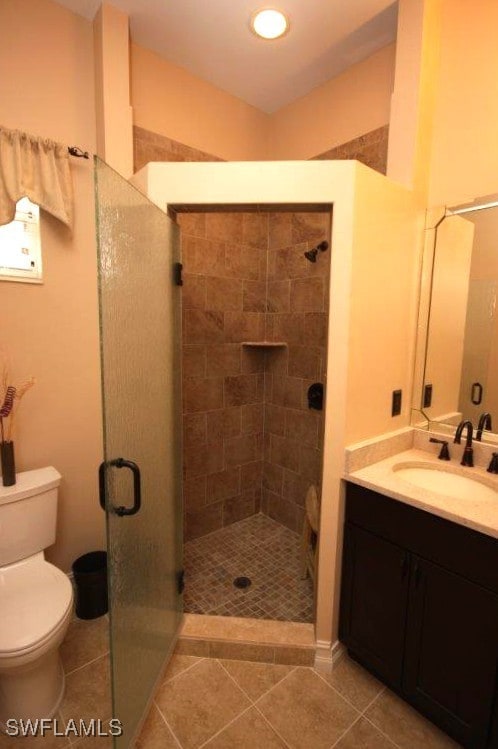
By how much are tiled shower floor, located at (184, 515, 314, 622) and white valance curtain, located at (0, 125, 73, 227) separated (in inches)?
85.6

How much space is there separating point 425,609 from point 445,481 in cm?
55

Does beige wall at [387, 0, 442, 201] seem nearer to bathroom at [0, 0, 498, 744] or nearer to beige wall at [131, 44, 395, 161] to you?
bathroom at [0, 0, 498, 744]

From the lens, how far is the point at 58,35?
1.79 m

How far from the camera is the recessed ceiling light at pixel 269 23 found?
1783mm

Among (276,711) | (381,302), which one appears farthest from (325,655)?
(381,302)

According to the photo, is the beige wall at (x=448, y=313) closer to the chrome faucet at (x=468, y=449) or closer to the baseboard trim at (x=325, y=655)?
the chrome faucet at (x=468, y=449)

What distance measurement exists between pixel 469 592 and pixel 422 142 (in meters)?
1.96

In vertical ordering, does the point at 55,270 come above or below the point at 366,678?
above

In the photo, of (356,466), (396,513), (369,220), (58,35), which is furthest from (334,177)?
(58,35)

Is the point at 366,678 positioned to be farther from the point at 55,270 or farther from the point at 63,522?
the point at 55,270

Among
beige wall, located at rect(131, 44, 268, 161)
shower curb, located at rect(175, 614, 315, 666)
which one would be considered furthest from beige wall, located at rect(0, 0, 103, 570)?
shower curb, located at rect(175, 614, 315, 666)

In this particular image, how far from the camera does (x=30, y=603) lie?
1.44 m

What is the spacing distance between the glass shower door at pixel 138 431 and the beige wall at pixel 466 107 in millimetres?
1381

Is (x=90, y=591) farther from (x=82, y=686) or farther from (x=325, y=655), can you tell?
(x=325, y=655)
